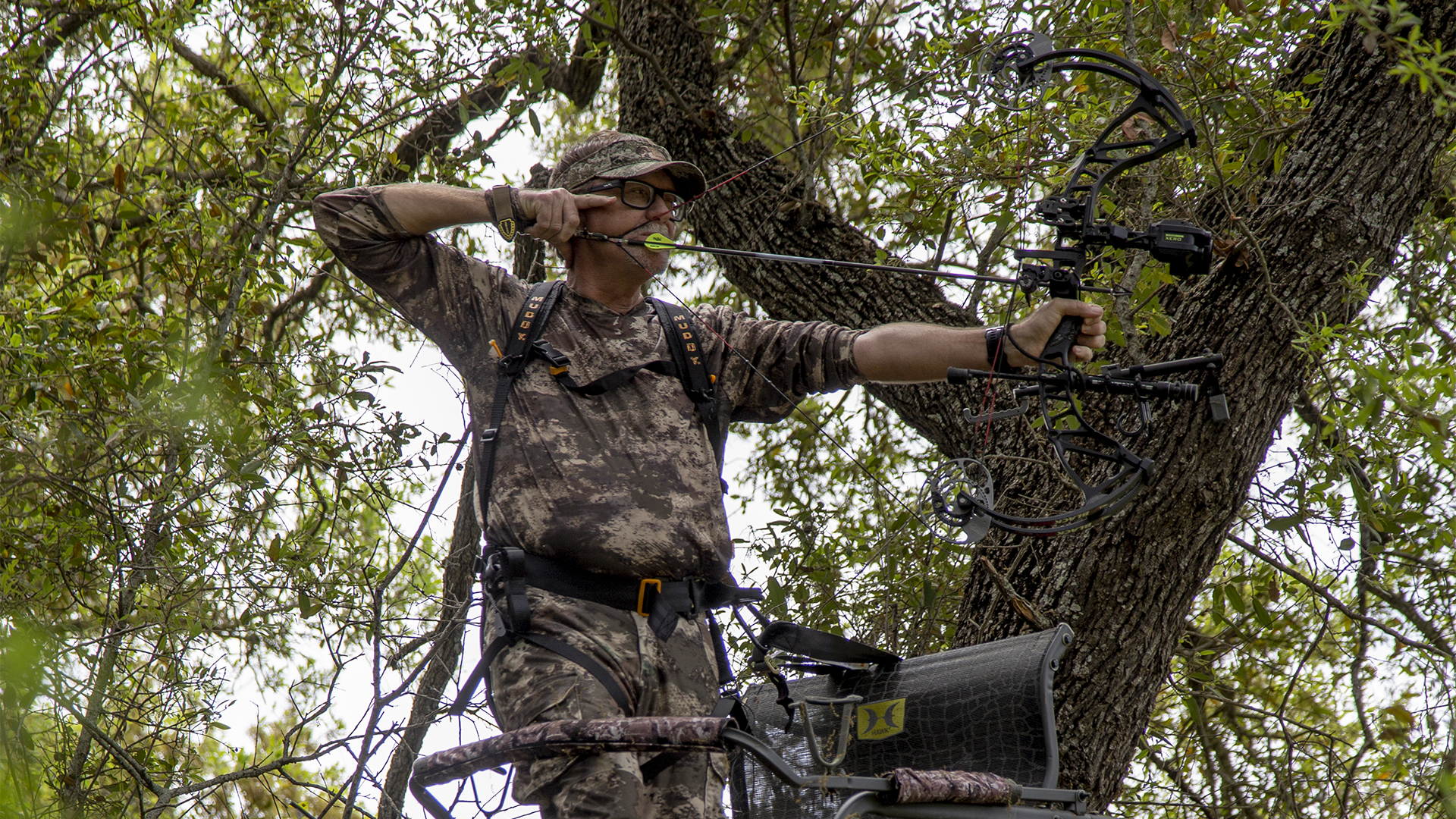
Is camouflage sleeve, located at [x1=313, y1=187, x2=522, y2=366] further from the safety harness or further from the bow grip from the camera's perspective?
the bow grip

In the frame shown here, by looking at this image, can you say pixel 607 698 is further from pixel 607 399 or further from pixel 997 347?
pixel 997 347

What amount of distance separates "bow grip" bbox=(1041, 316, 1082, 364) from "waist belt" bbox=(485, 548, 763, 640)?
3.54ft

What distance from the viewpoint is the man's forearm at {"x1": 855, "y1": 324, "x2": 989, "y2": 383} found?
3.32m

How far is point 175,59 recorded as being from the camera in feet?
21.7

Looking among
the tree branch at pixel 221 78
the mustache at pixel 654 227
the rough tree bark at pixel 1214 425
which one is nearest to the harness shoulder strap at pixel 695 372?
the mustache at pixel 654 227

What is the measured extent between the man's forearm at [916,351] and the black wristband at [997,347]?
18 millimetres

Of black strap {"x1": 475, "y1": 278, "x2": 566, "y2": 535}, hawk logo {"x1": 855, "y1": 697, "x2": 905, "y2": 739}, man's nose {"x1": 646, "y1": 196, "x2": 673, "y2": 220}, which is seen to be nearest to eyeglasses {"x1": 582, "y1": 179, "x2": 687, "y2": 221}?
man's nose {"x1": 646, "y1": 196, "x2": 673, "y2": 220}

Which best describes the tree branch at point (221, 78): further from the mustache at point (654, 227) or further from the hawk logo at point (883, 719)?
the hawk logo at point (883, 719)

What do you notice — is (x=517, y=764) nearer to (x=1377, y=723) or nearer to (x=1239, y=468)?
(x=1239, y=468)

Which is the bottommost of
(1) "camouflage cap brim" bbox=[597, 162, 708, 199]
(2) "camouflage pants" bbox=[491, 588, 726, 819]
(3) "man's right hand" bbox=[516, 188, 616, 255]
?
(2) "camouflage pants" bbox=[491, 588, 726, 819]

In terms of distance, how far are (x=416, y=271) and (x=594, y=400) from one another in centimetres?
62

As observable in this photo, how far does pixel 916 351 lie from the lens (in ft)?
11.1

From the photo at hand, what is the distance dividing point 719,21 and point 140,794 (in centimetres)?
397

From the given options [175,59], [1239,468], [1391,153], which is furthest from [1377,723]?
[175,59]
